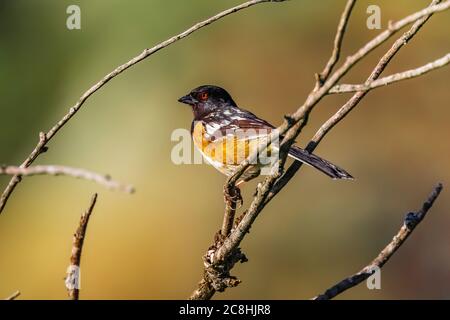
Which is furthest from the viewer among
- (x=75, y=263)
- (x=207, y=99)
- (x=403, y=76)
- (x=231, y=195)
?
(x=207, y=99)

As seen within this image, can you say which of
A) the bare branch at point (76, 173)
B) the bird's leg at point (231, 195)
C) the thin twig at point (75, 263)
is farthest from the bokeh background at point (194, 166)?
the bare branch at point (76, 173)

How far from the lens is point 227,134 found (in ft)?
14.2

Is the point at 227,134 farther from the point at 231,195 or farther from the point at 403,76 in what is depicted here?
the point at 403,76

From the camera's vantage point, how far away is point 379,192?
7.15 meters

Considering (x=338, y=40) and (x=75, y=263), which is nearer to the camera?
(x=338, y=40)

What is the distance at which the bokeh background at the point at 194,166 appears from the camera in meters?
6.68

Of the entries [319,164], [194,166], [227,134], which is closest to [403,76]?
[319,164]

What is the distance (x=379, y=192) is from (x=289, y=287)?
1460 mm

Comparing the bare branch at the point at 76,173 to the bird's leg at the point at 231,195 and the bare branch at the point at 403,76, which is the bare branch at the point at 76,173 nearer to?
the bare branch at the point at 403,76

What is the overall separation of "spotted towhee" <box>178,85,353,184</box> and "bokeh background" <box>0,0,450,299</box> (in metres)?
1.73

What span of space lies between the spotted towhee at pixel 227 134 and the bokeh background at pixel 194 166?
173 centimetres

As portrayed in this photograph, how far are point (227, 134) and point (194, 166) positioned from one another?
3.03m
